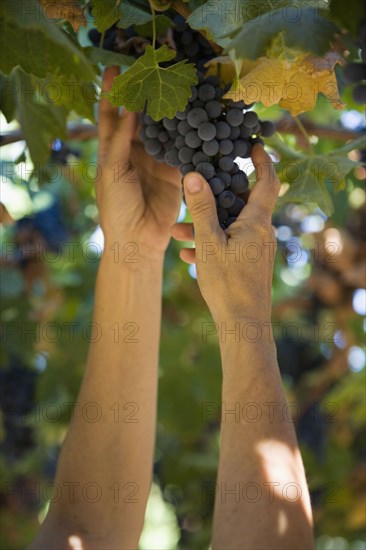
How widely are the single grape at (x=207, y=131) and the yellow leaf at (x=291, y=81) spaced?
85 millimetres

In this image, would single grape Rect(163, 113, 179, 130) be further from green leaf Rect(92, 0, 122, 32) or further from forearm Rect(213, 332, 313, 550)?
forearm Rect(213, 332, 313, 550)

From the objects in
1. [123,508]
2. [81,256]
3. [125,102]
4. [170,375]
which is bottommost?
[170,375]

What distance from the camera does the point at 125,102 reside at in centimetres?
177

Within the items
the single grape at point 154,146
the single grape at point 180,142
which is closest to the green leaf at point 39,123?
the single grape at point 154,146

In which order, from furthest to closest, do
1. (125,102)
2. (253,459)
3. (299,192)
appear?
(299,192)
(125,102)
(253,459)

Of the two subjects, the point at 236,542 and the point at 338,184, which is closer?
the point at 236,542

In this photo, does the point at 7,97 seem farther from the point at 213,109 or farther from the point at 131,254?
the point at 213,109

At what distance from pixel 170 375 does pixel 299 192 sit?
251 cm

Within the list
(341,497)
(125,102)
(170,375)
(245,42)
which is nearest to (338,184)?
(125,102)

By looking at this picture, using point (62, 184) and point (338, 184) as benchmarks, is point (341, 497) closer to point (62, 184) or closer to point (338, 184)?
point (62, 184)

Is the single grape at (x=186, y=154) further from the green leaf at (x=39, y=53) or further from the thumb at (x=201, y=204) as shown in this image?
the green leaf at (x=39, y=53)

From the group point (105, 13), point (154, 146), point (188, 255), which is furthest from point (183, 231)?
point (105, 13)

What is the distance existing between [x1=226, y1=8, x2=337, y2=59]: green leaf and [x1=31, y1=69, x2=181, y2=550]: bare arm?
2.32 feet

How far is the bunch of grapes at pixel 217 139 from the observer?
1732 millimetres
